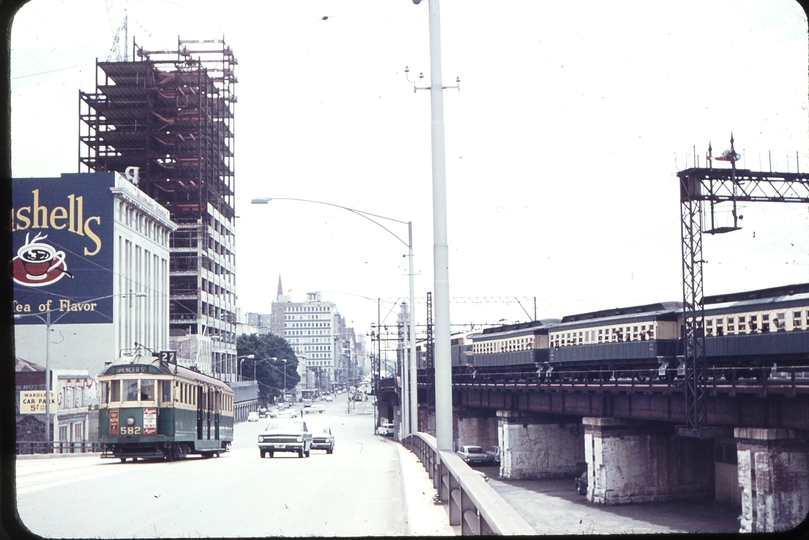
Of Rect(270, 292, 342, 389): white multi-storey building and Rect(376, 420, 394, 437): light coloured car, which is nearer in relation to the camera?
Rect(376, 420, 394, 437): light coloured car

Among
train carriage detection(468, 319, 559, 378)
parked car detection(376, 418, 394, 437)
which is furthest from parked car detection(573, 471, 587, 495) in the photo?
parked car detection(376, 418, 394, 437)

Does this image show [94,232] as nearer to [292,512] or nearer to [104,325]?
[104,325]

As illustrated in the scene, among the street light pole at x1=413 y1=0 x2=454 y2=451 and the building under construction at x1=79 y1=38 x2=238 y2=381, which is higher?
the building under construction at x1=79 y1=38 x2=238 y2=381

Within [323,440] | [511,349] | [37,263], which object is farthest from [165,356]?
[511,349]

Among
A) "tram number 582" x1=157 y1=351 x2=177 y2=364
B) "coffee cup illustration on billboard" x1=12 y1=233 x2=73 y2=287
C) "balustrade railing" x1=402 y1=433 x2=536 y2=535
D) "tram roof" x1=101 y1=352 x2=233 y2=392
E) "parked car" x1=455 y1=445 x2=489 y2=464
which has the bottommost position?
"parked car" x1=455 y1=445 x2=489 y2=464

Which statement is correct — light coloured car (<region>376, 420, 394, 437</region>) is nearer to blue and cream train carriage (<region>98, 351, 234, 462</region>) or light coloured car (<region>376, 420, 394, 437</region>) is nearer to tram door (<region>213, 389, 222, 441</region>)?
tram door (<region>213, 389, 222, 441</region>)

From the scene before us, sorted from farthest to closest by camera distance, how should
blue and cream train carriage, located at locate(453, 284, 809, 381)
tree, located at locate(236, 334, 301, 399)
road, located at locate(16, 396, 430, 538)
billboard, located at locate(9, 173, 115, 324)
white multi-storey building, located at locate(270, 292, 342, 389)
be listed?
white multi-storey building, located at locate(270, 292, 342, 389) → tree, located at locate(236, 334, 301, 399) → billboard, located at locate(9, 173, 115, 324) → blue and cream train carriage, located at locate(453, 284, 809, 381) → road, located at locate(16, 396, 430, 538)

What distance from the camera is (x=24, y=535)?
25.7ft

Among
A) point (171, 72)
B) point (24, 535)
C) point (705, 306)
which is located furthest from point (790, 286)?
point (171, 72)

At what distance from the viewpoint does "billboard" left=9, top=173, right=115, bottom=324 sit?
58.4m

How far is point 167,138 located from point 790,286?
8445 cm

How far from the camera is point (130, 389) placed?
87.8 feet

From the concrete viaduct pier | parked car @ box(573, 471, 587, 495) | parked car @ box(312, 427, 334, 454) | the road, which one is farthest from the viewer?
parked car @ box(573, 471, 587, 495)

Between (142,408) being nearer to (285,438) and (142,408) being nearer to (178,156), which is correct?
(285,438)
